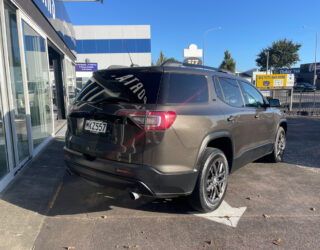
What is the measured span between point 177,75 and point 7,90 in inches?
115

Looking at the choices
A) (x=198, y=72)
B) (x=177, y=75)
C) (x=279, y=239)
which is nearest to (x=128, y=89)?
(x=177, y=75)

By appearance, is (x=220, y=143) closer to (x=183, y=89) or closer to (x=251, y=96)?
(x=183, y=89)

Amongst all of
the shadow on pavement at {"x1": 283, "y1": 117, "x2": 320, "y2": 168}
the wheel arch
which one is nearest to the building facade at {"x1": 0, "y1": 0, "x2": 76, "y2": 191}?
the wheel arch

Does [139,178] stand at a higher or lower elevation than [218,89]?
lower

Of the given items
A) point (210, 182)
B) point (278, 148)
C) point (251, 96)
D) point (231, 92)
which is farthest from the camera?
point (278, 148)

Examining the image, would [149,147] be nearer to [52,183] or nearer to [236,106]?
[236,106]

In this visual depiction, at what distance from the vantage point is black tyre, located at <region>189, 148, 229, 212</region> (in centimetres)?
296

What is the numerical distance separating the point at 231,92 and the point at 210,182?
55.8 inches

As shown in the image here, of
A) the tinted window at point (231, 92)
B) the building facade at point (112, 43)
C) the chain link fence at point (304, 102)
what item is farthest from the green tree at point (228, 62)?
the tinted window at point (231, 92)

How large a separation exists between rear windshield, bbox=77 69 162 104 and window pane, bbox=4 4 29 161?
2148 mm

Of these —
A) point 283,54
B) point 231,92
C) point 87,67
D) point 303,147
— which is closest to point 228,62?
point 283,54

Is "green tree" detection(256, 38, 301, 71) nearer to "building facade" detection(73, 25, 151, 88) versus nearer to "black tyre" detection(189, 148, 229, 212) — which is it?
"building facade" detection(73, 25, 151, 88)

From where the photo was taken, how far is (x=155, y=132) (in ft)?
8.25

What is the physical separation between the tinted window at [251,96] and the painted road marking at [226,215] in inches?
67.6
